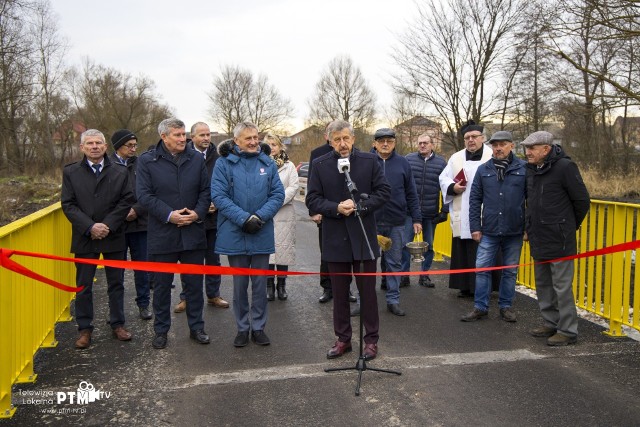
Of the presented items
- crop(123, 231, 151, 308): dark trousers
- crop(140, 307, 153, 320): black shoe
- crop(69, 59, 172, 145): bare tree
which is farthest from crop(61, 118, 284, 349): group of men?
crop(69, 59, 172, 145): bare tree

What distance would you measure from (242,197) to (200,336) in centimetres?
143

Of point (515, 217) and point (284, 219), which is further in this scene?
point (284, 219)

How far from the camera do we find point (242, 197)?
219 inches

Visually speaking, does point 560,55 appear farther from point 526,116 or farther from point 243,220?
point 243,220

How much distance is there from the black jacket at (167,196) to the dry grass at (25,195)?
56.0 feet

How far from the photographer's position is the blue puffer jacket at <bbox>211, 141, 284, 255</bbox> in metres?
5.51

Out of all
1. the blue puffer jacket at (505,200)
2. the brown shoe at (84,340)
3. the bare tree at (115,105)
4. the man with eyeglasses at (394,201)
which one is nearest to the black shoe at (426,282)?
the man with eyeglasses at (394,201)

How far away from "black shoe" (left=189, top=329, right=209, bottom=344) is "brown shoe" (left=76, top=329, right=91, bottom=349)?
3.20ft

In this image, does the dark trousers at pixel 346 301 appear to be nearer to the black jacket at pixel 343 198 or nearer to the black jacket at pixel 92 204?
the black jacket at pixel 343 198

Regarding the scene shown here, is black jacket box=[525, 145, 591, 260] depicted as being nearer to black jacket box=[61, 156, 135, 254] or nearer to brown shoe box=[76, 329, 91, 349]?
black jacket box=[61, 156, 135, 254]

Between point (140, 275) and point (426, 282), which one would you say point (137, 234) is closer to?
point (140, 275)

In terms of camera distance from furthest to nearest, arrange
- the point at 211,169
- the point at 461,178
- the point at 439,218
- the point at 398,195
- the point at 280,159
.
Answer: the point at 439,218 < the point at 461,178 < the point at 280,159 < the point at 398,195 < the point at 211,169

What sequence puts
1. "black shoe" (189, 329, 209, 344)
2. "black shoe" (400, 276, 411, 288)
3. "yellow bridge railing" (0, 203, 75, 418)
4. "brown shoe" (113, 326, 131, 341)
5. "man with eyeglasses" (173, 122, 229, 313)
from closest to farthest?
"yellow bridge railing" (0, 203, 75, 418), "black shoe" (189, 329, 209, 344), "brown shoe" (113, 326, 131, 341), "man with eyeglasses" (173, 122, 229, 313), "black shoe" (400, 276, 411, 288)

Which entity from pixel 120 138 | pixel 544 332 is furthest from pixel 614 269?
pixel 120 138
